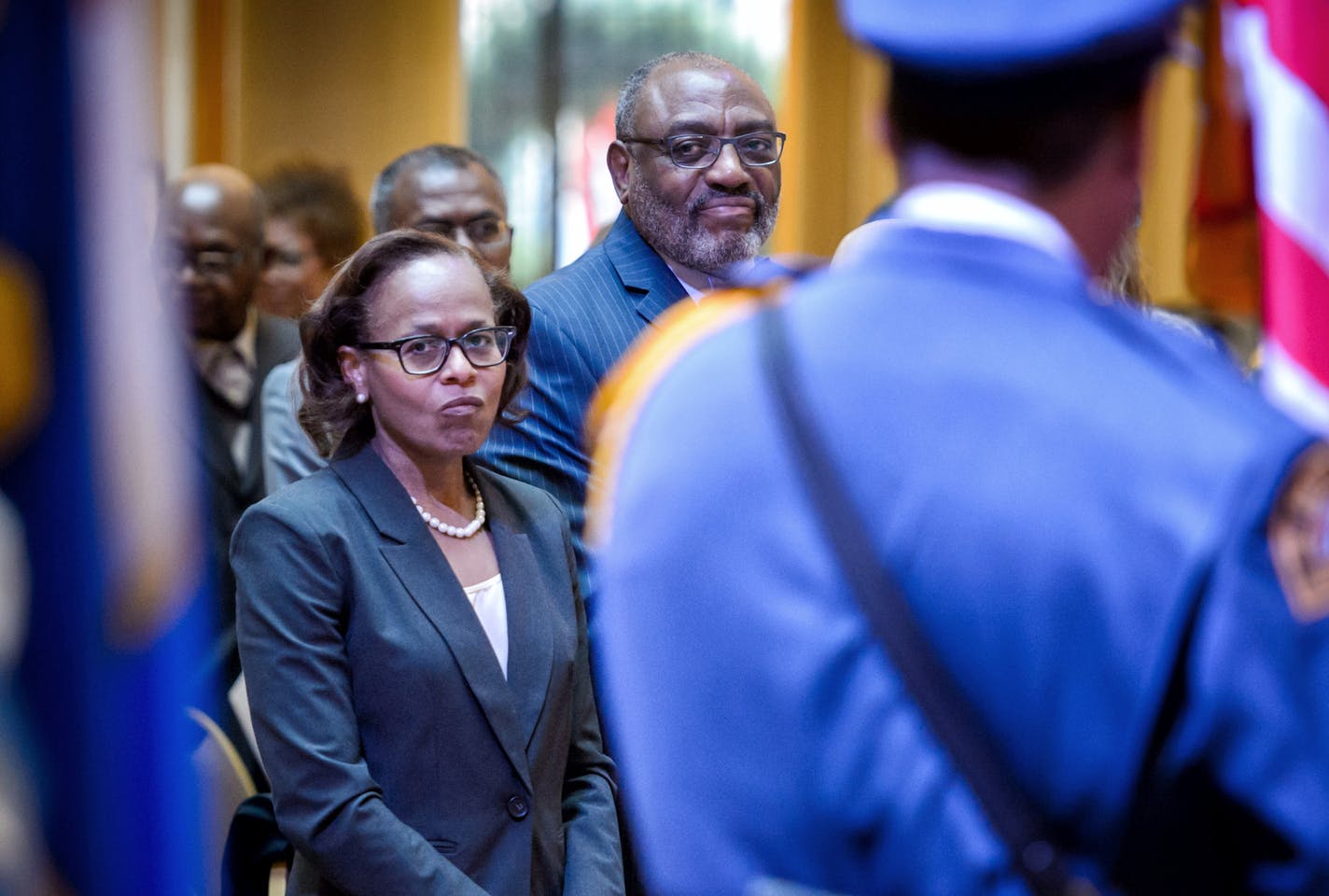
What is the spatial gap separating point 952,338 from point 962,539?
0.13m

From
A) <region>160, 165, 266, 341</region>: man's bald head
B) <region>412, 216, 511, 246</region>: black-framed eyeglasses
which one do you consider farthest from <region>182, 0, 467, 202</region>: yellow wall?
<region>412, 216, 511, 246</region>: black-framed eyeglasses

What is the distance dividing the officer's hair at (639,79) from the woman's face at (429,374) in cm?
60

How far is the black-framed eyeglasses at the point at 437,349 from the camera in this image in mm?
2291

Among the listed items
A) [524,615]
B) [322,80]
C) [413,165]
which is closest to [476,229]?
[413,165]

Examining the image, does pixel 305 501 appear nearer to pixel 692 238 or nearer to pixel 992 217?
pixel 692 238

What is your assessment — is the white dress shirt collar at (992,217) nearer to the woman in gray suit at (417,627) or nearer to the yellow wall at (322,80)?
the woman in gray suit at (417,627)

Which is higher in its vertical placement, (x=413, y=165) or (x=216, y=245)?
(x=413, y=165)

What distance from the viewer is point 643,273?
269cm

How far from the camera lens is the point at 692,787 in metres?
1.07

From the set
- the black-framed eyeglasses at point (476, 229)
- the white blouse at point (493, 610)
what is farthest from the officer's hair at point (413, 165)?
the white blouse at point (493, 610)

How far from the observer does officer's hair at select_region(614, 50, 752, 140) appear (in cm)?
282

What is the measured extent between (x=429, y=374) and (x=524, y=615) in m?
0.35

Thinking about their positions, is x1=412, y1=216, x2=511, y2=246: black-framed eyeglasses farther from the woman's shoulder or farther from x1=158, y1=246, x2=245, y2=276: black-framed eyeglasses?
the woman's shoulder

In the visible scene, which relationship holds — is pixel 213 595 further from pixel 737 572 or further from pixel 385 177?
pixel 737 572
